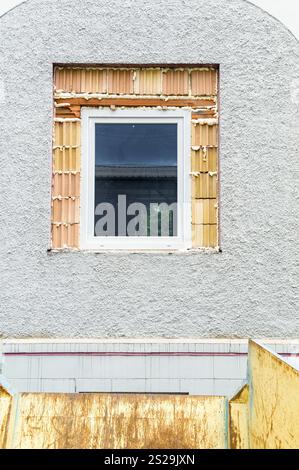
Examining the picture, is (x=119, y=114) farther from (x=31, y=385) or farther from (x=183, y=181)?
(x=31, y=385)

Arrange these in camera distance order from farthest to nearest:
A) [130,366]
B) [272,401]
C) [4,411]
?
[130,366], [4,411], [272,401]

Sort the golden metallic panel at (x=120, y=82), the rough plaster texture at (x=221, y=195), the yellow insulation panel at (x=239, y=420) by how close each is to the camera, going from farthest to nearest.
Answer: the golden metallic panel at (x=120, y=82)
the rough plaster texture at (x=221, y=195)
the yellow insulation panel at (x=239, y=420)

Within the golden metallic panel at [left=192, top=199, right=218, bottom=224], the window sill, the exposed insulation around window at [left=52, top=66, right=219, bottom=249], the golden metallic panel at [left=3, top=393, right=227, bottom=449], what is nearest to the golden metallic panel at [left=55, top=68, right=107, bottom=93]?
the exposed insulation around window at [left=52, top=66, right=219, bottom=249]

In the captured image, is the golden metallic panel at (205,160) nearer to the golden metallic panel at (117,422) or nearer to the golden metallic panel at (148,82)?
the golden metallic panel at (148,82)

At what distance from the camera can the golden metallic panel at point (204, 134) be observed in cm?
511

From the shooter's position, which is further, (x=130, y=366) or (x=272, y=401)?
(x=130, y=366)

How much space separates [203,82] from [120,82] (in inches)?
27.1

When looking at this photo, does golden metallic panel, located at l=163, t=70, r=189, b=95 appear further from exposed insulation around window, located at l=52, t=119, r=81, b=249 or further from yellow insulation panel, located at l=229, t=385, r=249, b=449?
yellow insulation panel, located at l=229, t=385, r=249, b=449

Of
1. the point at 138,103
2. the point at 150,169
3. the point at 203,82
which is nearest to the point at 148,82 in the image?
the point at 138,103

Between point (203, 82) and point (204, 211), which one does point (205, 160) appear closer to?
point (204, 211)

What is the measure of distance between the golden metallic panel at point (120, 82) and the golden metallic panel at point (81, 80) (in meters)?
0.05

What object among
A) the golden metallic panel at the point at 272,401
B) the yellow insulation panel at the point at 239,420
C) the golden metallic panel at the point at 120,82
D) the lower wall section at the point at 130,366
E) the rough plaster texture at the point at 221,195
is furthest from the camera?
the golden metallic panel at the point at 120,82

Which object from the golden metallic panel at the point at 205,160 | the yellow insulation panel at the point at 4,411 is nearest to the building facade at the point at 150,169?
the golden metallic panel at the point at 205,160

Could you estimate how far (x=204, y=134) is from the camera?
5121mm
